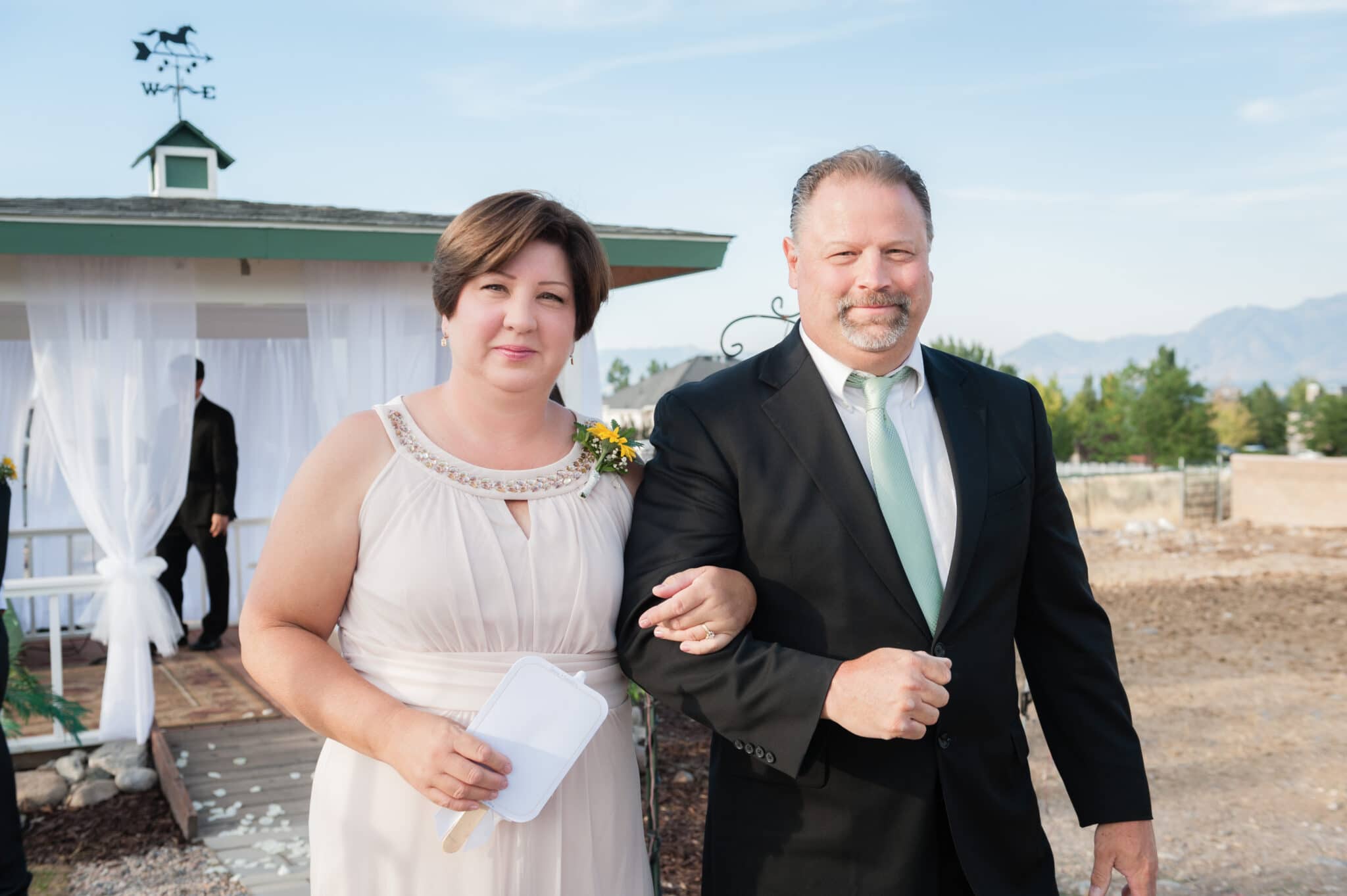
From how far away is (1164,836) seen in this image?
7004mm

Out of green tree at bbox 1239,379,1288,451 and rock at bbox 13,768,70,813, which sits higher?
green tree at bbox 1239,379,1288,451

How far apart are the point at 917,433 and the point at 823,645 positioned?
0.57 metres

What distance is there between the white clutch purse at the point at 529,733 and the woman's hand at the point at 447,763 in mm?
32

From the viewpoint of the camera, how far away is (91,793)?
21.1 ft

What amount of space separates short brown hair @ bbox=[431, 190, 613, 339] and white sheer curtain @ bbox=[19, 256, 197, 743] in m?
5.55

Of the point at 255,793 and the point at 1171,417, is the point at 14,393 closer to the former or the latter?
the point at 255,793

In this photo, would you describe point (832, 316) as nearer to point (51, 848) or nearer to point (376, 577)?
point (376, 577)

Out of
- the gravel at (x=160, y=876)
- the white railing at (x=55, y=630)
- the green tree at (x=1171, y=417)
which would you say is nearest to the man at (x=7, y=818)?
the gravel at (x=160, y=876)

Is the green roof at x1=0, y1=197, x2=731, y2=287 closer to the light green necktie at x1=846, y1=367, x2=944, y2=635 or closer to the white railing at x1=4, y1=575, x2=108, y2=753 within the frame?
the white railing at x1=4, y1=575, x2=108, y2=753

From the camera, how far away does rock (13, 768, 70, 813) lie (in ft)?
21.0

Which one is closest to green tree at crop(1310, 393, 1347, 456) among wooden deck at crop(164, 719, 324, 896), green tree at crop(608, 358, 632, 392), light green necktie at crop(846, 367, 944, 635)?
green tree at crop(608, 358, 632, 392)

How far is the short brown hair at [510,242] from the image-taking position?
2330 mm

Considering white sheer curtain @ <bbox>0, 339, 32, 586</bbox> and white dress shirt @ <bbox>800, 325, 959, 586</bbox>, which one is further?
white sheer curtain @ <bbox>0, 339, 32, 586</bbox>

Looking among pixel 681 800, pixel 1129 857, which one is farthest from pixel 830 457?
pixel 681 800
